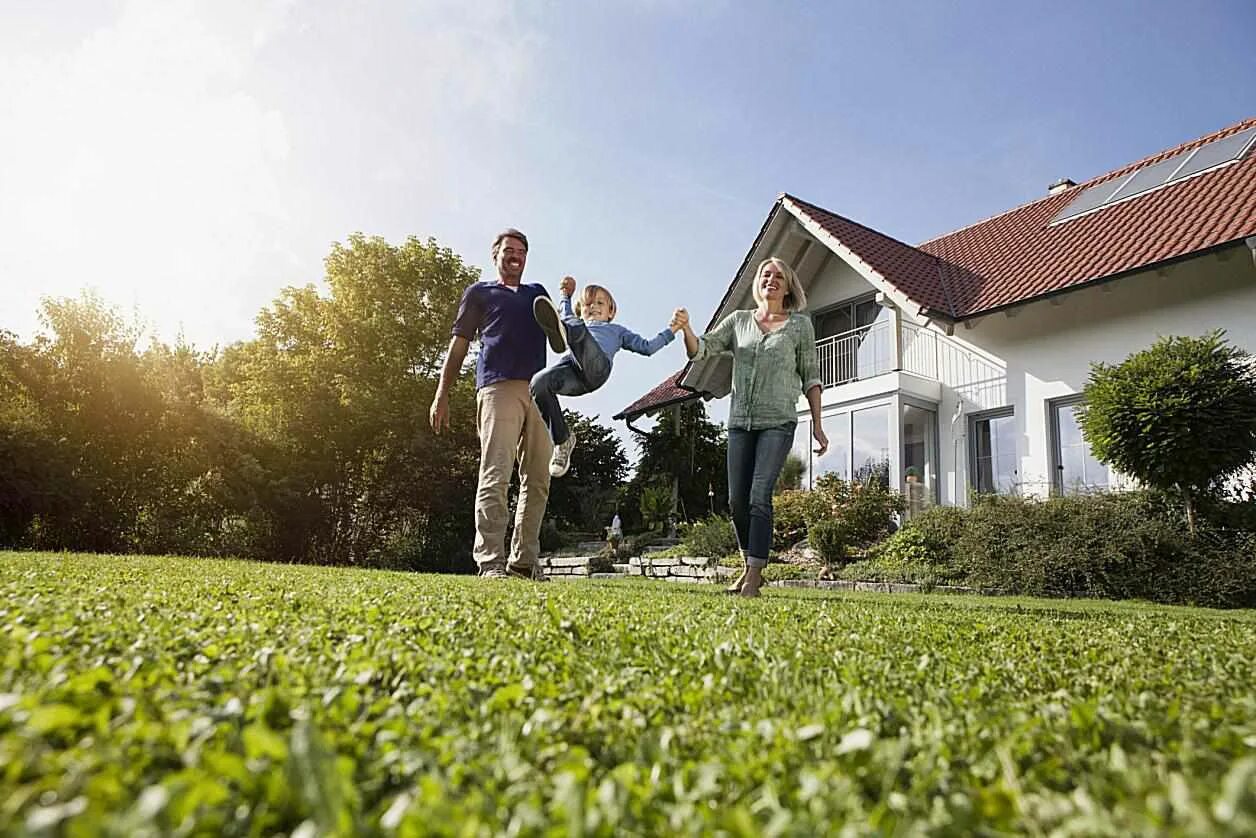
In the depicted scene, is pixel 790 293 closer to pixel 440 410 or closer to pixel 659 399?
pixel 440 410

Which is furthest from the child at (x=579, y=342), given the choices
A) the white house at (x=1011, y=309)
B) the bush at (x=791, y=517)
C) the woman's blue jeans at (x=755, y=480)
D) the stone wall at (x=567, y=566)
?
the stone wall at (x=567, y=566)

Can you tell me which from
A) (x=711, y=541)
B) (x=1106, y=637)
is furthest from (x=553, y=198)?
(x=1106, y=637)

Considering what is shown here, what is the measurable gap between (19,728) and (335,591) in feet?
7.99

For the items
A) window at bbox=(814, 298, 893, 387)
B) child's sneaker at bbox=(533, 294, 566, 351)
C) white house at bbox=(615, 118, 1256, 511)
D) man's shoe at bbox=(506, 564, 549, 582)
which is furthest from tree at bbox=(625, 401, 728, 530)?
child's sneaker at bbox=(533, 294, 566, 351)

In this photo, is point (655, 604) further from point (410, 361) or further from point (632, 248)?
point (410, 361)

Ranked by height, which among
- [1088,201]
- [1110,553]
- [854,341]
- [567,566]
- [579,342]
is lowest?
[567,566]

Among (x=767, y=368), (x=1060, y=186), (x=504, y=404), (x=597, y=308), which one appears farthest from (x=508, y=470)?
(x=1060, y=186)

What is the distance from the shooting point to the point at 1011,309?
11.8 m

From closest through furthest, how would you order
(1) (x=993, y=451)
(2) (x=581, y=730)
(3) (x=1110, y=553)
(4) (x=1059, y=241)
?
(2) (x=581, y=730), (3) (x=1110, y=553), (1) (x=993, y=451), (4) (x=1059, y=241)

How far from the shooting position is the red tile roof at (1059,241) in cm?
1042

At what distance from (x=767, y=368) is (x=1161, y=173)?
11918mm

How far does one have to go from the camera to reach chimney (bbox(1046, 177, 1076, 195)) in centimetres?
1584

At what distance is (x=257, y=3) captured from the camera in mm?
8906

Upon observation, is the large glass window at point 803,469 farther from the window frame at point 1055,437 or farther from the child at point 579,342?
the child at point 579,342
